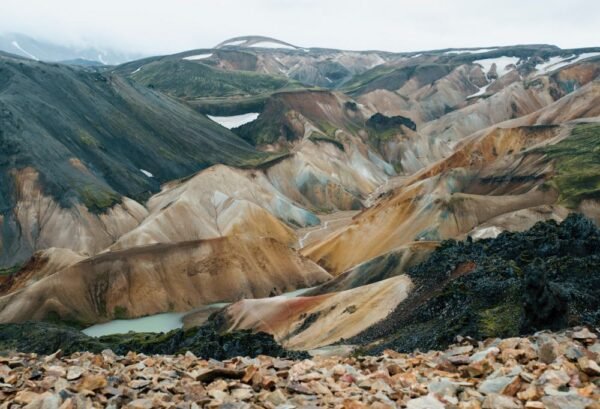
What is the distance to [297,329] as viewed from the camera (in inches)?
2421

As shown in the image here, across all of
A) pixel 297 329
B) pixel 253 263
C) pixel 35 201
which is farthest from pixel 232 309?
pixel 35 201

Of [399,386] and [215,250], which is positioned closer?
[399,386]

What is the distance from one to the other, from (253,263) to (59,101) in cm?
9321

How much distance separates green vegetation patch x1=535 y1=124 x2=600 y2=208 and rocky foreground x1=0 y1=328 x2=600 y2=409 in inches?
3339

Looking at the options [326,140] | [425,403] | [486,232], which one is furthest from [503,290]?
[326,140]

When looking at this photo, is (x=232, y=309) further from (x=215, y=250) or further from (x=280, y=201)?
(x=280, y=201)

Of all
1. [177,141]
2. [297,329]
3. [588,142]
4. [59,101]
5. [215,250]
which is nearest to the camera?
[297,329]

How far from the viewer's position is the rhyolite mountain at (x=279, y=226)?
46.4 meters

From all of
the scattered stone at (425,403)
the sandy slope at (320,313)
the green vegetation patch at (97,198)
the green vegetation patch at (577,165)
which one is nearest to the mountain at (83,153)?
the green vegetation patch at (97,198)

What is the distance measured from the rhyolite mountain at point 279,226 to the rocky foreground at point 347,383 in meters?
12.6

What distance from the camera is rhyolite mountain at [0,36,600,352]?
4641cm

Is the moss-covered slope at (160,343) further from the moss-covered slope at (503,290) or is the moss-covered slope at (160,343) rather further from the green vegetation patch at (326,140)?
the green vegetation patch at (326,140)

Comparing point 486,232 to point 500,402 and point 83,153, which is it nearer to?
point 500,402

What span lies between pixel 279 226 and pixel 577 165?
59.3m
